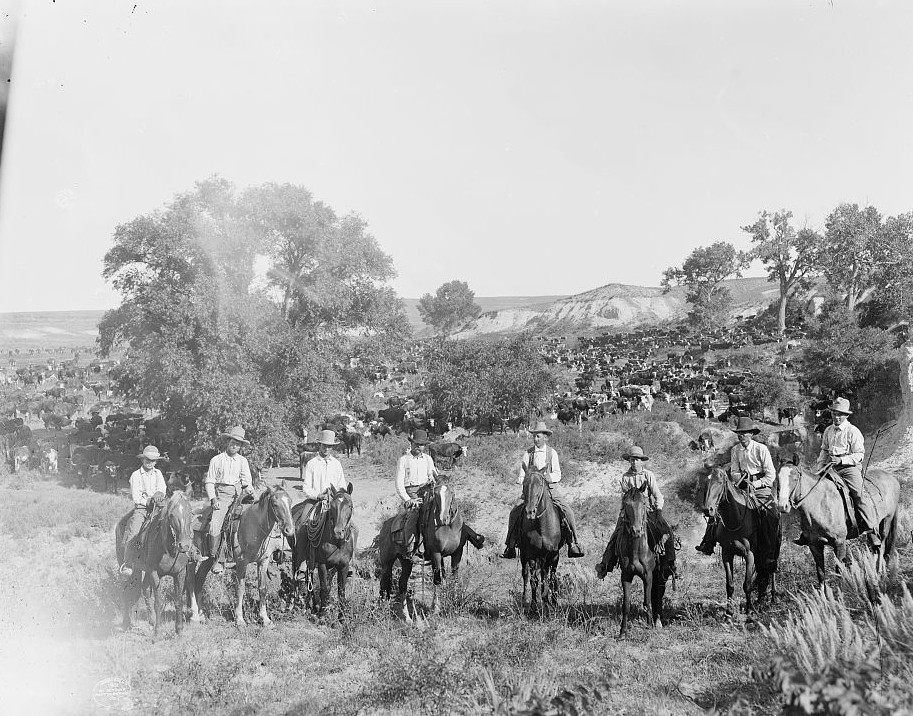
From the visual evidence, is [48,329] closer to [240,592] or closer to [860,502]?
[240,592]

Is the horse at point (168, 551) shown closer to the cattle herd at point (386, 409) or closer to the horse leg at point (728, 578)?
the cattle herd at point (386, 409)

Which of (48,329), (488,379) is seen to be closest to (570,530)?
(488,379)

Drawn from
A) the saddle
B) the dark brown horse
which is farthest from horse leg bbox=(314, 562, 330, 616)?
the saddle

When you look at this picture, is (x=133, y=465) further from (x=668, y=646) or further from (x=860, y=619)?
(x=860, y=619)

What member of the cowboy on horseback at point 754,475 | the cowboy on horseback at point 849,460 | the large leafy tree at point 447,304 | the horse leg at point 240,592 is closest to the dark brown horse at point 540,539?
the cowboy on horseback at point 754,475

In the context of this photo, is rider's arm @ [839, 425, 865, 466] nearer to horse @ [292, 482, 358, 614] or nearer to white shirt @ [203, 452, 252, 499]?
horse @ [292, 482, 358, 614]

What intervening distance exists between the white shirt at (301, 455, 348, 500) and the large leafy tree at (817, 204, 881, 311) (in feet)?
153

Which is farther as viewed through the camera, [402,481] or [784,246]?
[784,246]

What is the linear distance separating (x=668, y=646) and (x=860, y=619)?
7.38ft

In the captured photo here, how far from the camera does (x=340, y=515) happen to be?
9211 millimetres

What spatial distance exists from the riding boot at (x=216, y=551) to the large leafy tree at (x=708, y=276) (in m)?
61.0

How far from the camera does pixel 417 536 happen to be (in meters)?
9.66

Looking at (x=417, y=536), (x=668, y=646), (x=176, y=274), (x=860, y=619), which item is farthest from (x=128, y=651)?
(x=176, y=274)

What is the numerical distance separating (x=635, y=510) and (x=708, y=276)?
2481 inches
